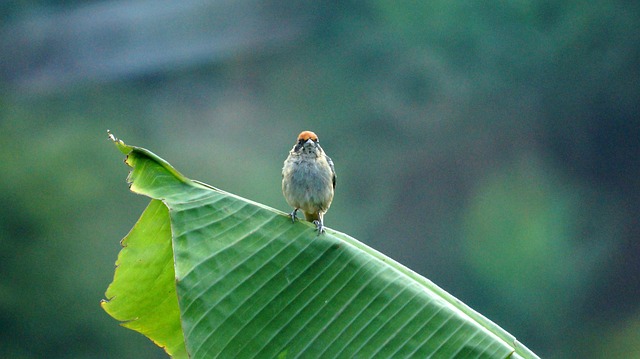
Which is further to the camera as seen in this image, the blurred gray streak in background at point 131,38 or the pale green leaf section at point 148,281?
the blurred gray streak in background at point 131,38

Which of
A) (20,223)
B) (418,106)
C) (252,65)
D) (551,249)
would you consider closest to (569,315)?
(551,249)

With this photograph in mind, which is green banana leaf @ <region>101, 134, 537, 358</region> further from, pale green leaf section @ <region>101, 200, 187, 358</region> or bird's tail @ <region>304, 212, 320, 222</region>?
bird's tail @ <region>304, 212, 320, 222</region>

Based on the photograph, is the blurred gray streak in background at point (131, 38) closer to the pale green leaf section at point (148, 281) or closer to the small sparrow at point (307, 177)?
the small sparrow at point (307, 177)

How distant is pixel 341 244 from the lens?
210cm

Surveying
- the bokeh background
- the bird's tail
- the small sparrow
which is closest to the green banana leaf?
the small sparrow

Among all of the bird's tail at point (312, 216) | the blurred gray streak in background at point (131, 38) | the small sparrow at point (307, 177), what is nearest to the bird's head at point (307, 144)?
the small sparrow at point (307, 177)

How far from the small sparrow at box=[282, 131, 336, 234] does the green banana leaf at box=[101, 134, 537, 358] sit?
0.77 metres

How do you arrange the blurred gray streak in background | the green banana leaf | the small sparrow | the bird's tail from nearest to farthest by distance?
1. the green banana leaf
2. the small sparrow
3. the bird's tail
4. the blurred gray streak in background

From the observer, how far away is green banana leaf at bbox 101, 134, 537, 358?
75.9 inches

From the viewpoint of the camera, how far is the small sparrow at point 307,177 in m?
2.96

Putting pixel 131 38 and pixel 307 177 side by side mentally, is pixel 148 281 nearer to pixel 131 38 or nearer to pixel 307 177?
pixel 307 177

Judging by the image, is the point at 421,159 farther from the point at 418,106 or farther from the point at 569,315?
the point at 569,315

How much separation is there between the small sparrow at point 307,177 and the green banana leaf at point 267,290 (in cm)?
77

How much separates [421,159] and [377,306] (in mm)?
5336
